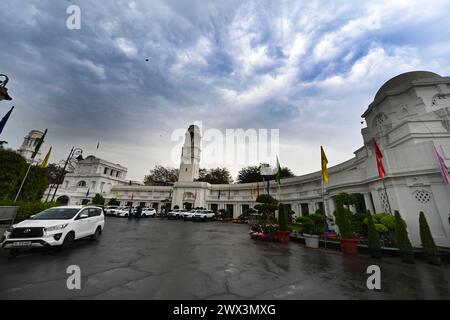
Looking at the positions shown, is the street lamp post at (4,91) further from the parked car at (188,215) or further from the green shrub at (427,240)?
the parked car at (188,215)

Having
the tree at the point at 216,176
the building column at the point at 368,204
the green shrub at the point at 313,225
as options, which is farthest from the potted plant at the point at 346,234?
the tree at the point at 216,176

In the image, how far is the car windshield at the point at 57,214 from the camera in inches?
283

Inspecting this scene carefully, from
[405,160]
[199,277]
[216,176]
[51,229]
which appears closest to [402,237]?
[405,160]

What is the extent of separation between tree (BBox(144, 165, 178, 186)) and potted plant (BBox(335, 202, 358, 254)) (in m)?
50.8

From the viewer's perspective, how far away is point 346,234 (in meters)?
9.53

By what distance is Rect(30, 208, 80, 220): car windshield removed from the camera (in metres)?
7.19

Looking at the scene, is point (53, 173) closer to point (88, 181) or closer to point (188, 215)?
point (88, 181)

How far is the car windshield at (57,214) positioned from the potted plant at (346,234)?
13.1m

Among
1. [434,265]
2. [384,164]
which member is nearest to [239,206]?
[384,164]

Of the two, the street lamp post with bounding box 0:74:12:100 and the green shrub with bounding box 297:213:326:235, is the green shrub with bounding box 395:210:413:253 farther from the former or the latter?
the street lamp post with bounding box 0:74:12:100

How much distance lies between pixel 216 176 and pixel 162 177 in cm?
1755

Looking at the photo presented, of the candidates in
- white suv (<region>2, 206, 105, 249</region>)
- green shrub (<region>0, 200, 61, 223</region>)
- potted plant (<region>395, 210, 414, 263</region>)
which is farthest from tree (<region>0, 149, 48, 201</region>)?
potted plant (<region>395, 210, 414, 263</region>)

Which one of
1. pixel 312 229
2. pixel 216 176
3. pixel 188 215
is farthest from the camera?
pixel 216 176
